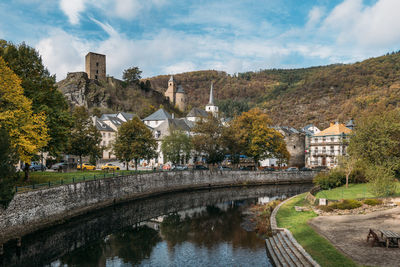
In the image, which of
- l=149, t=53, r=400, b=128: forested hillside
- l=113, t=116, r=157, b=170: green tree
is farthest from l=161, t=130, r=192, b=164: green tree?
l=149, t=53, r=400, b=128: forested hillside

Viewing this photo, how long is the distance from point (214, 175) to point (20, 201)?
119 ft

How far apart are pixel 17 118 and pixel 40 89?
24.5 feet

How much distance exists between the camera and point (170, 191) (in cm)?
4888

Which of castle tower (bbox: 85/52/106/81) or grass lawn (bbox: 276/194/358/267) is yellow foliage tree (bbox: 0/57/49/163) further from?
castle tower (bbox: 85/52/106/81)

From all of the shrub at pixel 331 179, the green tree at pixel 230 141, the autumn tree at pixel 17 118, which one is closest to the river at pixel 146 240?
the autumn tree at pixel 17 118

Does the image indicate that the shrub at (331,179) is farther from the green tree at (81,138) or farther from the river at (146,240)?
the green tree at (81,138)

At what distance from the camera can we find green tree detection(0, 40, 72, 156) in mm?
29812

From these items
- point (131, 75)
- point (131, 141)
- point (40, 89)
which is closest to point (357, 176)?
point (131, 141)

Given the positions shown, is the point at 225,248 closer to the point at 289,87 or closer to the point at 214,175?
the point at 214,175

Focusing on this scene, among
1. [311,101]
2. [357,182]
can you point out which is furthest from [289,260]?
[311,101]

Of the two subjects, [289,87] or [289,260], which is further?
[289,87]

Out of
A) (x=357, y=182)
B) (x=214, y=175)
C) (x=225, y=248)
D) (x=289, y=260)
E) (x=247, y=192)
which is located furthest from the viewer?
(x=214, y=175)

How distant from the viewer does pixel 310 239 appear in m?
19.5

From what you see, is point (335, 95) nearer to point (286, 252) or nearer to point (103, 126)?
point (103, 126)
